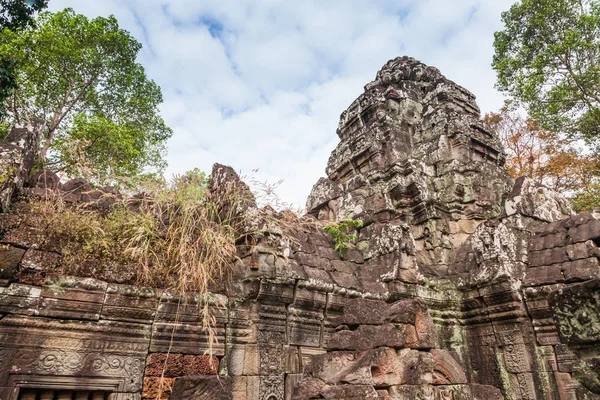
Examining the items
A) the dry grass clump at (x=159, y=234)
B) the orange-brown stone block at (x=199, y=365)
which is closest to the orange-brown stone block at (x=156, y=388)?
the orange-brown stone block at (x=199, y=365)

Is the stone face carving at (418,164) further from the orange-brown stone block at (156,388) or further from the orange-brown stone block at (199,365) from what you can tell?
the orange-brown stone block at (156,388)

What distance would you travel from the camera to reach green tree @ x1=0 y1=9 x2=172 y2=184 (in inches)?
535

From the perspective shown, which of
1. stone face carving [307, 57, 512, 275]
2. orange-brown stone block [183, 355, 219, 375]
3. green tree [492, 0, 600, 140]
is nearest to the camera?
orange-brown stone block [183, 355, 219, 375]

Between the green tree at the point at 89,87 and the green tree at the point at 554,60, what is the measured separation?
1203 centimetres

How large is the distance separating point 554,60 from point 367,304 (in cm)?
1291

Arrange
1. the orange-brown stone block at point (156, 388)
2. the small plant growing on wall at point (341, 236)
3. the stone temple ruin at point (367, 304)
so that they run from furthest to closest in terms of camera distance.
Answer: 1. the small plant growing on wall at point (341, 236)
2. the orange-brown stone block at point (156, 388)
3. the stone temple ruin at point (367, 304)

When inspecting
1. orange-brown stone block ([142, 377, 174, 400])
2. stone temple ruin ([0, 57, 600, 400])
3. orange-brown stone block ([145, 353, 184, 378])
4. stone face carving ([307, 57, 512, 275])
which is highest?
stone face carving ([307, 57, 512, 275])

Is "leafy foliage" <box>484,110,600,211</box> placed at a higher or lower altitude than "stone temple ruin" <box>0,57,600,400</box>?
higher

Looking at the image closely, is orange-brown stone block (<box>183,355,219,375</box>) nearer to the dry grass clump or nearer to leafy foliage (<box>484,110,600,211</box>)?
the dry grass clump

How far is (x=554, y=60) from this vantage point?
512 inches

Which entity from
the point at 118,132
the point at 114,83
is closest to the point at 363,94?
the point at 118,132

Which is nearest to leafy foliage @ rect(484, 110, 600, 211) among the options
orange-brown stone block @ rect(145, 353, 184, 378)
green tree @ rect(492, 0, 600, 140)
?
green tree @ rect(492, 0, 600, 140)

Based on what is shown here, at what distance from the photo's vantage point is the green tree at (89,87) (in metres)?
13.6

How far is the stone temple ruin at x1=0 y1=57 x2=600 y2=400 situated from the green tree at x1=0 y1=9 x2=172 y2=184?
8620 mm
